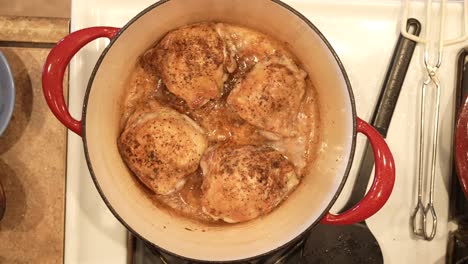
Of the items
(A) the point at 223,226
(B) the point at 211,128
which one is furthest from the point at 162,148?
(A) the point at 223,226

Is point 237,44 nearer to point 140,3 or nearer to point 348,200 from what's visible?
point 140,3

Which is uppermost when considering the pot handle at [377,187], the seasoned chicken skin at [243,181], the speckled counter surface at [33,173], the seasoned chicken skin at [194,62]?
the seasoned chicken skin at [194,62]

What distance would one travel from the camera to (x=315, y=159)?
117 centimetres

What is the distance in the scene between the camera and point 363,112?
123 cm

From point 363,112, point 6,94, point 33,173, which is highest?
point 363,112

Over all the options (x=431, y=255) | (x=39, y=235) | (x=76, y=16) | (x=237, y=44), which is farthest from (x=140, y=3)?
(x=431, y=255)

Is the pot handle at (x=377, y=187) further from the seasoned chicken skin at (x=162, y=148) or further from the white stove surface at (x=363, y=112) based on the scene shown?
the seasoned chicken skin at (x=162, y=148)

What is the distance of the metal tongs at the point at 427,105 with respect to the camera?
1.21 meters

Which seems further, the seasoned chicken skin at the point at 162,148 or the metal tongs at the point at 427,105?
the metal tongs at the point at 427,105

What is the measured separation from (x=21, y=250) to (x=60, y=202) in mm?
169

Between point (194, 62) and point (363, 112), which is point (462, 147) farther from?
point (194, 62)

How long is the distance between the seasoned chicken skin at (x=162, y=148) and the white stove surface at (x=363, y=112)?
20 centimetres

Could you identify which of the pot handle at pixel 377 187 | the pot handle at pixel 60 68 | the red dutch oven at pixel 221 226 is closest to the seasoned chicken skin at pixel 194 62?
the red dutch oven at pixel 221 226

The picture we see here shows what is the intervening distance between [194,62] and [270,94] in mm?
189
